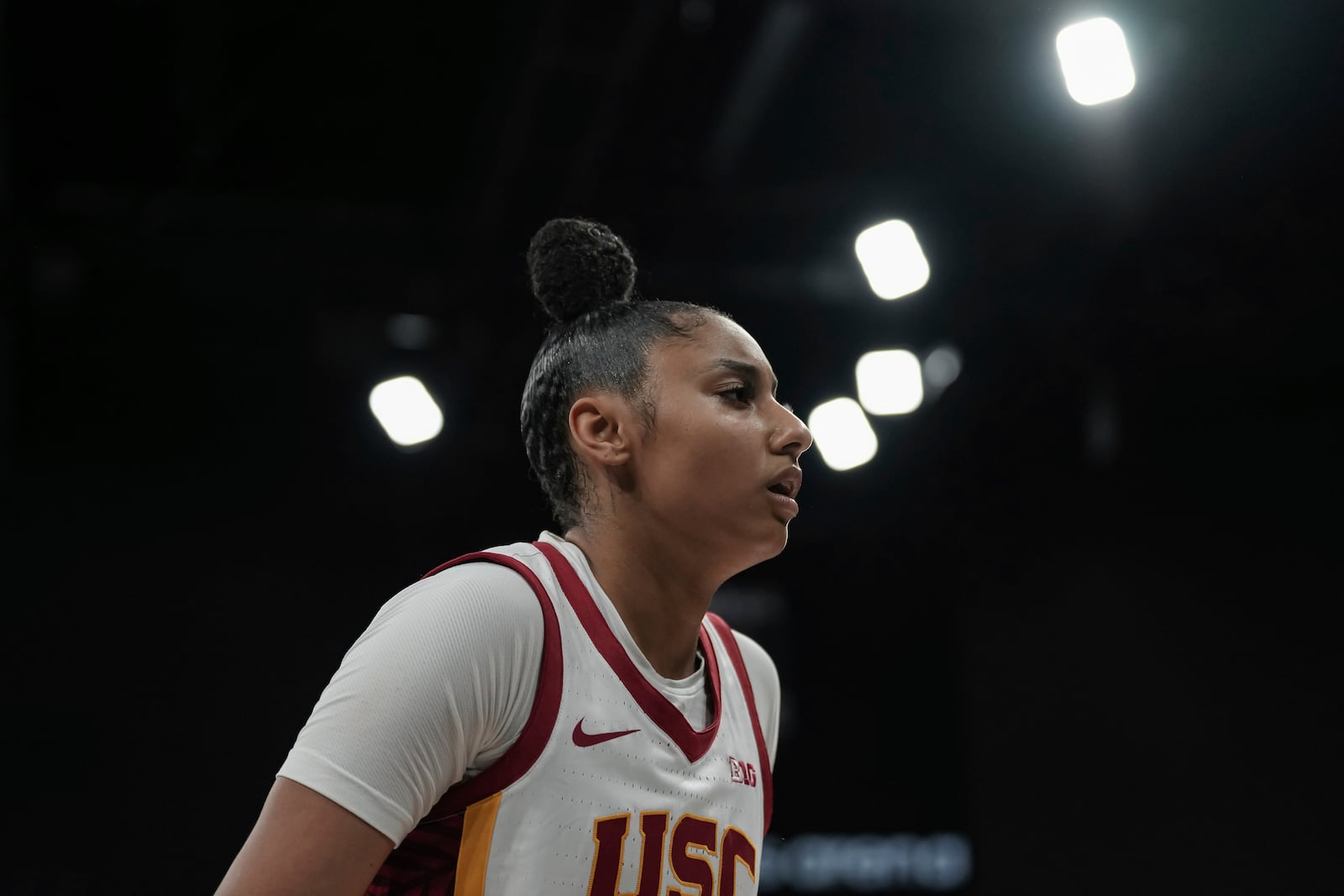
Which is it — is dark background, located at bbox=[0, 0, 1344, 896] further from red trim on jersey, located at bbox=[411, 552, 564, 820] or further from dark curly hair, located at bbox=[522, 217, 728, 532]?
red trim on jersey, located at bbox=[411, 552, 564, 820]

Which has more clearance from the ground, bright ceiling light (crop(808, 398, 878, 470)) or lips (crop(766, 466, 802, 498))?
bright ceiling light (crop(808, 398, 878, 470))

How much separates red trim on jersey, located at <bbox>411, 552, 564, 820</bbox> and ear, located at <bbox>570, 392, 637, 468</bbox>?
326 millimetres

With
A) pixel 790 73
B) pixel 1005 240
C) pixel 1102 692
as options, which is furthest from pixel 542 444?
pixel 1102 692

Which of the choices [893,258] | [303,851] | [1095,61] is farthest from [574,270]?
[893,258]

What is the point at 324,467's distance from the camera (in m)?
6.04

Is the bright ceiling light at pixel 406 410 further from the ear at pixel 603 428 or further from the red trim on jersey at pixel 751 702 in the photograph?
A: the ear at pixel 603 428

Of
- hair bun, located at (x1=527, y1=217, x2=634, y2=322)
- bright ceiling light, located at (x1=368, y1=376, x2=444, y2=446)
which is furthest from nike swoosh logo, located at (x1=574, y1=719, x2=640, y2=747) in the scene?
bright ceiling light, located at (x1=368, y1=376, x2=444, y2=446)

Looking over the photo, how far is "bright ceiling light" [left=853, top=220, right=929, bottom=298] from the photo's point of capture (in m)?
4.46

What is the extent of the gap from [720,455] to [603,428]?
0.70 ft

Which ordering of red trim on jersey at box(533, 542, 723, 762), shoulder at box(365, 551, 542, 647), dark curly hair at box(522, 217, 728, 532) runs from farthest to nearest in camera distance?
dark curly hair at box(522, 217, 728, 532), red trim on jersey at box(533, 542, 723, 762), shoulder at box(365, 551, 542, 647)

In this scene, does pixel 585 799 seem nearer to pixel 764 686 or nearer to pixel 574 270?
pixel 764 686

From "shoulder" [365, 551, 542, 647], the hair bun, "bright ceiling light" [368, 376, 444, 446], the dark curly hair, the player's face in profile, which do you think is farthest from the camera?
"bright ceiling light" [368, 376, 444, 446]

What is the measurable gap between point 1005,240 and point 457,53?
228 centimetres

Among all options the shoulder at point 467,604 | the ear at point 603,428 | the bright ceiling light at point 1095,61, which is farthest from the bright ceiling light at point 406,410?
the shoulder at point 467,604
